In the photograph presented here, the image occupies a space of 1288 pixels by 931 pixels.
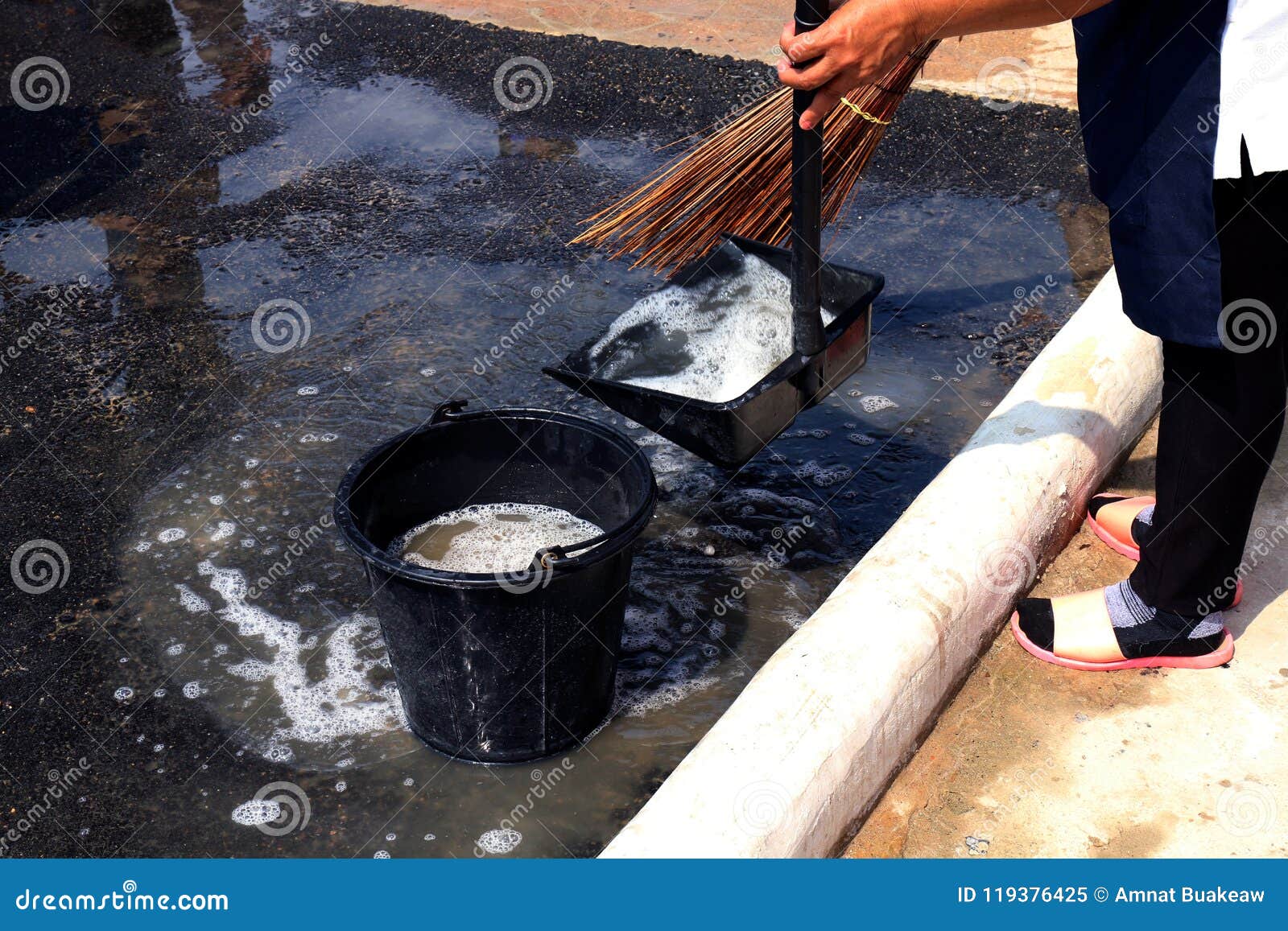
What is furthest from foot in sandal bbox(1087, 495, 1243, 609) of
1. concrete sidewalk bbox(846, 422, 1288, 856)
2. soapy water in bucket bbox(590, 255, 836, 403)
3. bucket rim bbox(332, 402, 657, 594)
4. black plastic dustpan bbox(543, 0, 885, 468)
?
bucket rim bbox(332, 402, 657, 594)

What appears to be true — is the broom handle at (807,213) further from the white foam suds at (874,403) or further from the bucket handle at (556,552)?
the white foam suds at (874,403)

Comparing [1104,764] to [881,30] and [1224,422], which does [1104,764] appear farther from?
[881,30]

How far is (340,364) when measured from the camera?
470cm

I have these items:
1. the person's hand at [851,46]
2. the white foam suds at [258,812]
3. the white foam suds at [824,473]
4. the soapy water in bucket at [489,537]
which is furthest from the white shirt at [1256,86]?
the white foam suds at [258,812]

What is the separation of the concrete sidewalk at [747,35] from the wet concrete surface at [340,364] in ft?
0.75

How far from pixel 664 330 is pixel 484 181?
275cm

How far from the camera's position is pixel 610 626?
2994 millimetres

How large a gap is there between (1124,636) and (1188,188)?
1.03 metres

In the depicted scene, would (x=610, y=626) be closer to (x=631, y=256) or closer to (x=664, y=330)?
(x=664, y=330)

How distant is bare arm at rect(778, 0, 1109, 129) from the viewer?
210cm

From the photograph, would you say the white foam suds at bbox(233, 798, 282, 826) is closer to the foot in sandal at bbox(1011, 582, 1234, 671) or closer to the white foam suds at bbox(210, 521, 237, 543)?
Result: the white foam suds at bbox(210, 521, 237, 543)

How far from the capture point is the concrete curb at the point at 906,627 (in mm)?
2172

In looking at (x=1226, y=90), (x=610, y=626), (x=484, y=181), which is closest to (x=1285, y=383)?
(x=1226, y=90)

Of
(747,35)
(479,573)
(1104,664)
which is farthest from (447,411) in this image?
(747,35)
